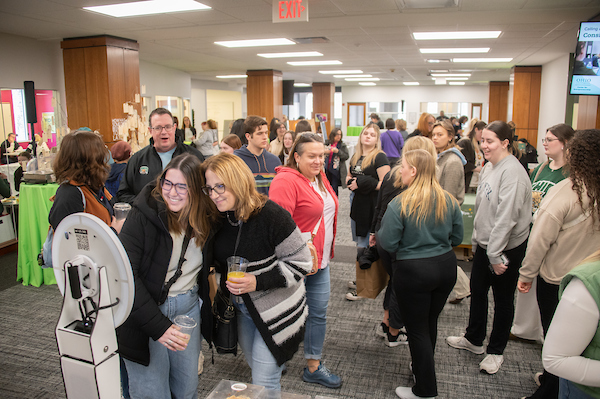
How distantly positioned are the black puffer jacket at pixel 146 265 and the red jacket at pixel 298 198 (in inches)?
31.9

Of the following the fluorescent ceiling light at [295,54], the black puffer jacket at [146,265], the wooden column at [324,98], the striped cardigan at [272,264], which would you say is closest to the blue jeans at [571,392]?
the striped cardigan at [272,264]

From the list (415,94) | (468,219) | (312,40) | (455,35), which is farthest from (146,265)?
(415,94)

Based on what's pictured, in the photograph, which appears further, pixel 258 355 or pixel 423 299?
pixel 423 299

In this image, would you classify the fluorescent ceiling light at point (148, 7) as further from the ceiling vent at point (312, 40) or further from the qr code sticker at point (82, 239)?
the qr code sticker at point (82, 239)

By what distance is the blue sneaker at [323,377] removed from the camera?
2732 millimetres

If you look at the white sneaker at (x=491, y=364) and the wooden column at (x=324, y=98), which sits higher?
the wooden column at (x=324, y=98)

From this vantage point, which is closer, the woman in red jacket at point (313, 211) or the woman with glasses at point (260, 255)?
the woman with glasses at point (260, 255)

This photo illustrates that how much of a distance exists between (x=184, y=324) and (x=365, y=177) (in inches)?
97.3

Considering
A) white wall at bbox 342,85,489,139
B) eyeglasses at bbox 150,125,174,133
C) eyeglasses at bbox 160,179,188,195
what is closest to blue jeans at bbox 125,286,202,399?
eyeglasses at bbox 160,179,188,195

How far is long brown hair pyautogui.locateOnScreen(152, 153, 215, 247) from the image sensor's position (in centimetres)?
171

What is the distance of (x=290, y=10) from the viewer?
4.75 m

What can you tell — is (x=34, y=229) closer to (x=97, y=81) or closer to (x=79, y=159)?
(x=79, y=159)

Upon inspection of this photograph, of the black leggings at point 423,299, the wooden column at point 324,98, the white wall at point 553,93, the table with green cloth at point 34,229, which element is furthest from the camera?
the wooden column at point 324,98

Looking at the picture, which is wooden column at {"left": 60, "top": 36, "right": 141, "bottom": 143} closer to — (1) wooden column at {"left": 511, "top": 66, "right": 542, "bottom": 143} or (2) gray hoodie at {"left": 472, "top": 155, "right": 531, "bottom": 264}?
(2) gray hoodie at {"left": 472, "top": 155, "right": 531, "bottom": 264}
